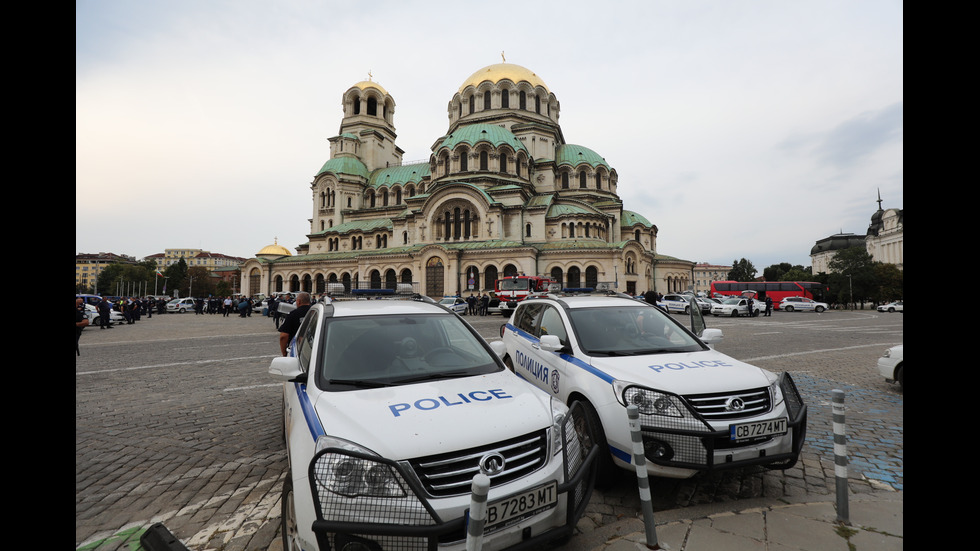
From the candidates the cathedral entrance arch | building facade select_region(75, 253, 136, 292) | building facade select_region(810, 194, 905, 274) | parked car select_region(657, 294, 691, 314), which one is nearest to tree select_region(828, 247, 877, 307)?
building facade select_region(810, 194, 905, 274)

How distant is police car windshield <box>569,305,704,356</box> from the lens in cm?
459

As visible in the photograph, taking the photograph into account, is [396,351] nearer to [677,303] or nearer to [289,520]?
[289,520]

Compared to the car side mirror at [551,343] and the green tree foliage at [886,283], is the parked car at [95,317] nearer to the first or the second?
the car side mirror at [551,343]

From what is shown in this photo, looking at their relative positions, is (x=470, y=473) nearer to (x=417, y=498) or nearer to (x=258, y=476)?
(x=417, y=498)

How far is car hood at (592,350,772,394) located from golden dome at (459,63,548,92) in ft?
170

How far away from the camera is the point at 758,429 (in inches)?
135

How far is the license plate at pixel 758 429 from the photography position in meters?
3.39

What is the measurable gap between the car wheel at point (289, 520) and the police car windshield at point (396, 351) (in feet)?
2.27

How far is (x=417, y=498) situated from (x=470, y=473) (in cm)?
33

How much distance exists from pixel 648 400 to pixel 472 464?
1.84 meters

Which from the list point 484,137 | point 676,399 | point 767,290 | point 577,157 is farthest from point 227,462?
point 767,290

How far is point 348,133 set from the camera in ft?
182

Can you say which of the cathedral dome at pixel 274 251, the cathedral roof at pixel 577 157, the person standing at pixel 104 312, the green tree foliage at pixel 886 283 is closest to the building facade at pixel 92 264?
the cathedral dome at pixel 274 251
